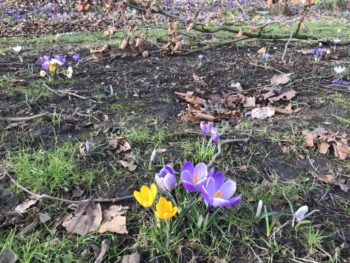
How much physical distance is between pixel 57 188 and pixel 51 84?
1.64 m

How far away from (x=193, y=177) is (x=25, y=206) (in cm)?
74

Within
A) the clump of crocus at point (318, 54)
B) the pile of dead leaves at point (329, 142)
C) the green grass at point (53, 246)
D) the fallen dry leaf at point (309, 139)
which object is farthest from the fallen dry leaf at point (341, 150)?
the clump of crocus at point (318, 54)

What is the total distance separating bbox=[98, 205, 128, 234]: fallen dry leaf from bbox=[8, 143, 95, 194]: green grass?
24cm

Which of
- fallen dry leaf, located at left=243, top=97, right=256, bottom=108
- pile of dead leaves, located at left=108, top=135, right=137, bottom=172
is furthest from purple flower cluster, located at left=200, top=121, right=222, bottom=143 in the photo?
fallen dry leaf, located at left=243, top=97, right=256, bottom=108

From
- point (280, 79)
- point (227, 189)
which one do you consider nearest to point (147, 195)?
point (227, 189)

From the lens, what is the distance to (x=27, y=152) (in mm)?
2008

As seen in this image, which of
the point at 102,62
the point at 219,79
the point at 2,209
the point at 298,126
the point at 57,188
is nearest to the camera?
the point at 2,209

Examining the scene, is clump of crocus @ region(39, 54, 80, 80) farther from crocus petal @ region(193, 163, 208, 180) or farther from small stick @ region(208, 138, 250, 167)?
crocus petal @ region(193, 163, 208, 180)

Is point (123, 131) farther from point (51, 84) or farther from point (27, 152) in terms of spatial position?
point (51, 84)

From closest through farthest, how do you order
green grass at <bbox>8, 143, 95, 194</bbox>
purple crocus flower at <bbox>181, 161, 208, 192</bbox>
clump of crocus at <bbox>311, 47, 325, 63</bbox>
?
purple crocus flower at <bbox>181, 161, 208, 192</bbox> → green grass at <bbox>8, 143, 95, 194</bbox> → clump of crocus at <bbox>311, 47, 325, 63</bbox>

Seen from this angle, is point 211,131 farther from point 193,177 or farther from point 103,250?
point 103,250

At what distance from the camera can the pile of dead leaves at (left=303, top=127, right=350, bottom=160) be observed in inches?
81.0

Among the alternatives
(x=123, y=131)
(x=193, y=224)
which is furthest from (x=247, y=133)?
(x=193, y=224)

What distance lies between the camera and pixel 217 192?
1420 mm
